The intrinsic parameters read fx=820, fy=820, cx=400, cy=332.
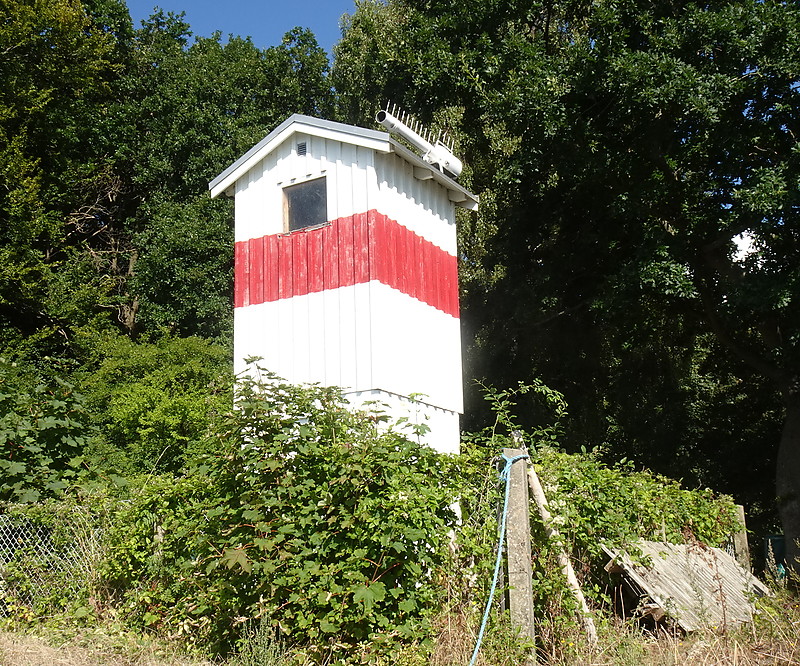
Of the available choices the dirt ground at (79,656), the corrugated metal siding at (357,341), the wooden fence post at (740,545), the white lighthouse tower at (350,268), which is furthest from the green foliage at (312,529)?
the wooden fence post at (740,545)

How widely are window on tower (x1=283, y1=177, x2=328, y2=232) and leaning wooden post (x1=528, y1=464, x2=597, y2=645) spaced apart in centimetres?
633

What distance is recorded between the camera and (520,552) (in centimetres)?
606

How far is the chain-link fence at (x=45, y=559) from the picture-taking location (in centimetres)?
830

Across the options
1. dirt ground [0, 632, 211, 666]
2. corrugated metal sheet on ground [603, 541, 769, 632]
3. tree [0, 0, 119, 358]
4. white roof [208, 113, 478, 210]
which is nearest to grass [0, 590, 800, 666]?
dirt ground [0, 632, 211, 666]

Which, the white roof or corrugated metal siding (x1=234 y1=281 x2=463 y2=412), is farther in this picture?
the white roof

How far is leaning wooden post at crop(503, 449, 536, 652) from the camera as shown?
5957mm

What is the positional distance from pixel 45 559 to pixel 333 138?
668cm

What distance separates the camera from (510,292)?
63.3 feet

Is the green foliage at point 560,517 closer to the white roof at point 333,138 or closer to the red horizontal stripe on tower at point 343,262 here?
the red horizontal stripe on tower at point 343,262

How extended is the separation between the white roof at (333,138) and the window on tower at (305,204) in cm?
71

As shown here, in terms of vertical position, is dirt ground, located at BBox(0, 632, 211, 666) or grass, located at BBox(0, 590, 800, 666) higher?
grass, located at BBox(0, 590, 800, 666)

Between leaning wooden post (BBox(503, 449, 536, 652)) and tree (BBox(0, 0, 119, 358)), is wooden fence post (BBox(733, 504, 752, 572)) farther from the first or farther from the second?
tree (BBox(0, 0, 119, 358))

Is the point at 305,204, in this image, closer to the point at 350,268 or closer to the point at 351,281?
the point at 350,268

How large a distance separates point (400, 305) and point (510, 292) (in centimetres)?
823
